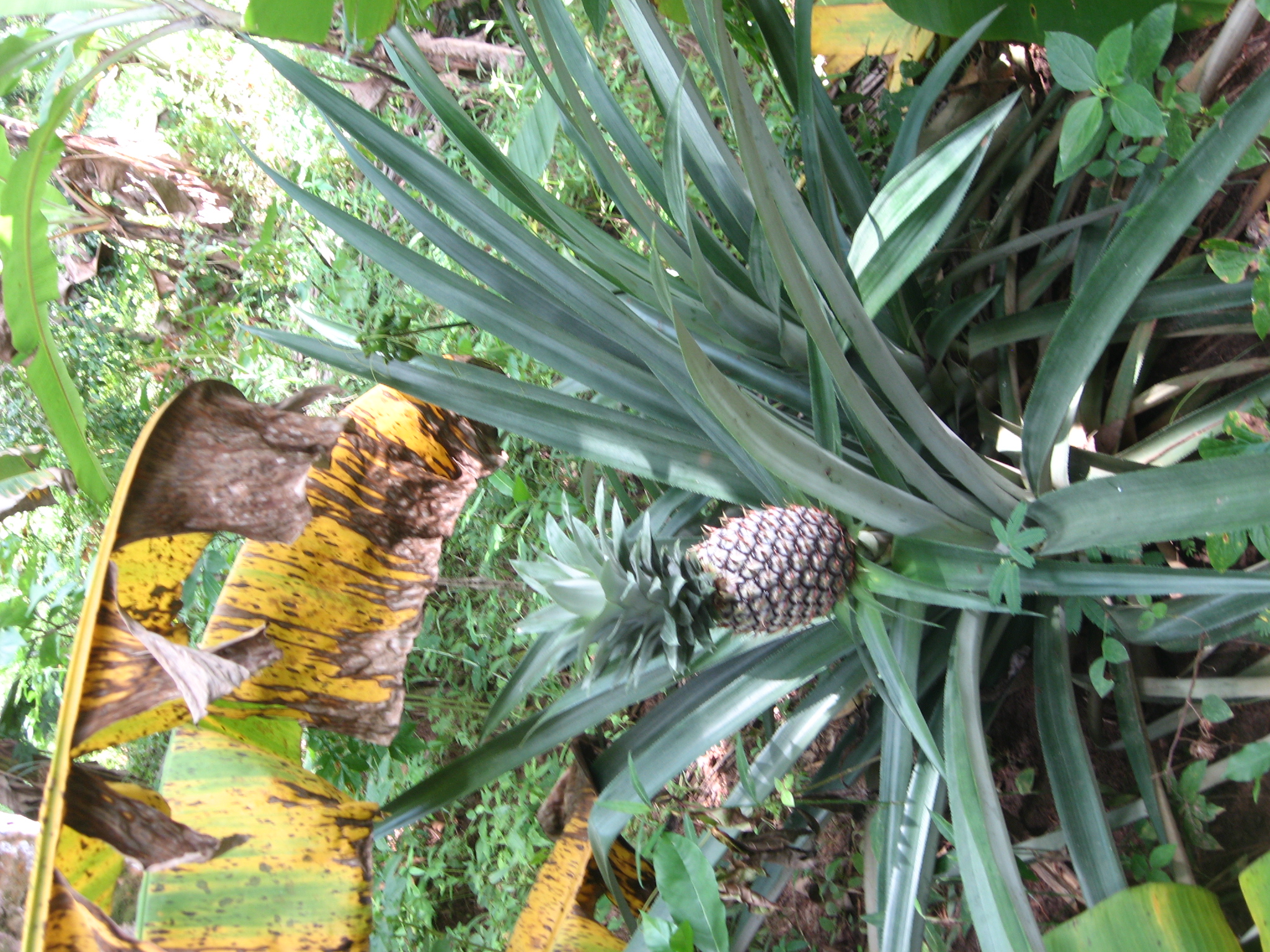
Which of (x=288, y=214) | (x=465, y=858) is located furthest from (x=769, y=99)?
(x=465, y=858)

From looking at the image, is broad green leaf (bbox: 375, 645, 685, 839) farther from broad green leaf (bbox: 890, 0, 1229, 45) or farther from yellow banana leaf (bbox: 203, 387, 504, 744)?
broad green leaf (bbox: 890, 0, 1229, 45)

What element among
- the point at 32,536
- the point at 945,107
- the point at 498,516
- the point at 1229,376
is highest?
the point at 945,107

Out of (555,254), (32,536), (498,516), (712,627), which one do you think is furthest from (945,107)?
(32,536)

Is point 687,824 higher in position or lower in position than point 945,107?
lower

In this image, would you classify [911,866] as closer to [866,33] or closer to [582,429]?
[582,429]

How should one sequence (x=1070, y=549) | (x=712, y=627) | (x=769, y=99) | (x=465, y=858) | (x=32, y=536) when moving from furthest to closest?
(x=32, y=536) → (x=465, y=858) → (x=769, y=99) → (x=712, y=627) → (x=1070, y=549)

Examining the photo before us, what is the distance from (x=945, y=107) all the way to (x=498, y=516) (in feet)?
3.82

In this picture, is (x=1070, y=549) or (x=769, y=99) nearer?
(x=1070, y=549)

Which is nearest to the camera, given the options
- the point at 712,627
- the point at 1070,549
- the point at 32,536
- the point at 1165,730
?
the point at 1070,549

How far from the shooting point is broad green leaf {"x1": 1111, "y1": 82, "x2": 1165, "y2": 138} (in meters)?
0.76

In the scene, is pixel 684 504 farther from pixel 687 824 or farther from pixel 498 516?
pixel 498 516

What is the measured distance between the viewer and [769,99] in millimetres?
1578

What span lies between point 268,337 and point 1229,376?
1.20 metres

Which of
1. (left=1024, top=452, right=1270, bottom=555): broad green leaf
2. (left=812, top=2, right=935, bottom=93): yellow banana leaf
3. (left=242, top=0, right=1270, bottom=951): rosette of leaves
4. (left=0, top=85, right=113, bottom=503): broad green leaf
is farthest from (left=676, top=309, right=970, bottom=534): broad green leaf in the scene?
(left=0, top=85, right=113, bottom=503): broad green leaf
